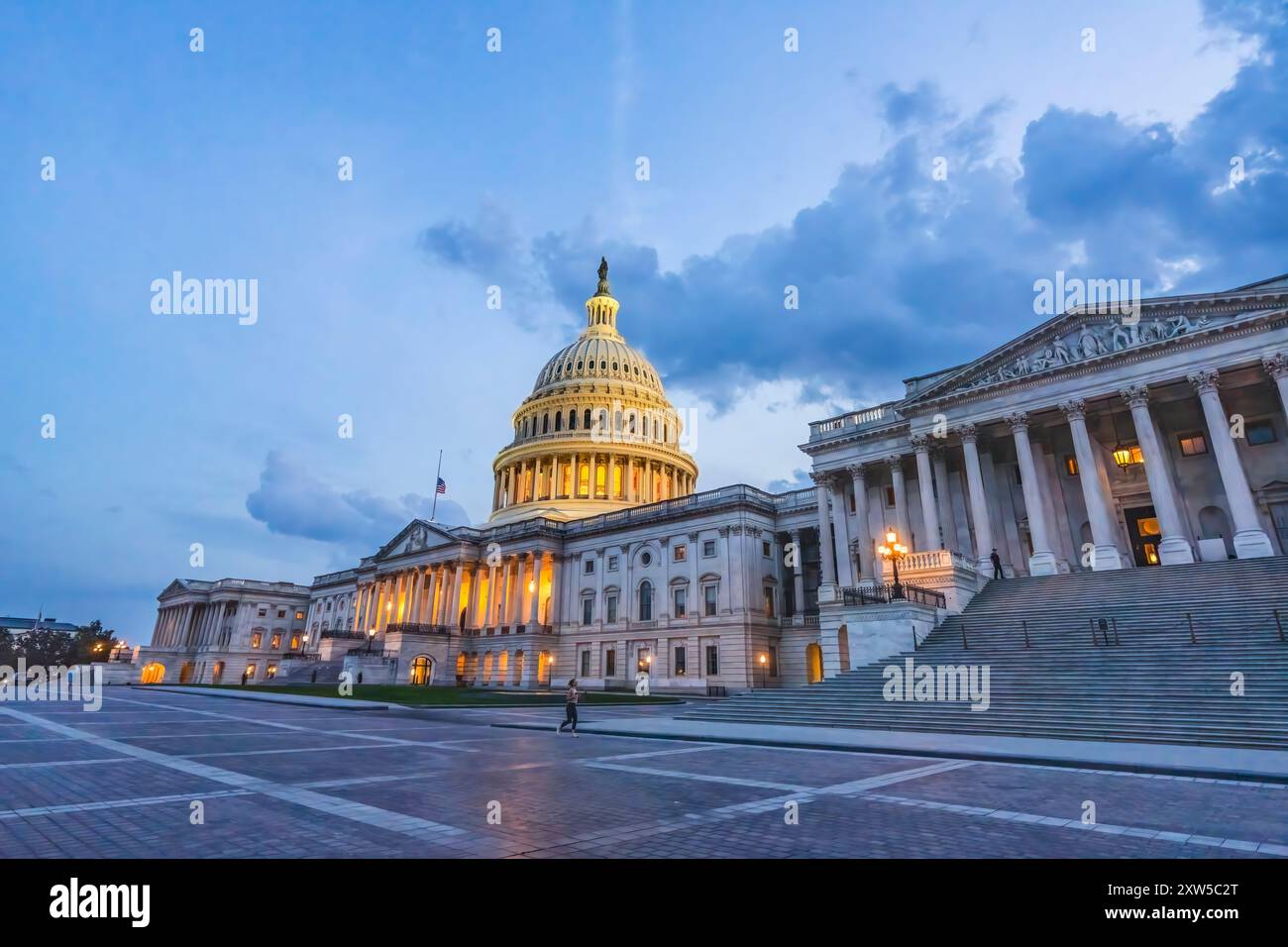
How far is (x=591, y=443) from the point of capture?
3369 inches

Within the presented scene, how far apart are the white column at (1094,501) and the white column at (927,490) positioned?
719 cm

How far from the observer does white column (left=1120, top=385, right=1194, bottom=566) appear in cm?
2982

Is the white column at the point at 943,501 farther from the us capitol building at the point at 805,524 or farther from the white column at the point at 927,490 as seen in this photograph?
the white column at the point at 927,490

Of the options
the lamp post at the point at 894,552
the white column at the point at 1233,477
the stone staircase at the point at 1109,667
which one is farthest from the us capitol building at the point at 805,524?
the stone staircase at the point at 1109,667

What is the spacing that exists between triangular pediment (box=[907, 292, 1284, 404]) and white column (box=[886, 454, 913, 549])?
4465 millimetres

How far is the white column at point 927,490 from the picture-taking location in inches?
1455

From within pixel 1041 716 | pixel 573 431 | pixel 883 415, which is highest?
pixel 573 431

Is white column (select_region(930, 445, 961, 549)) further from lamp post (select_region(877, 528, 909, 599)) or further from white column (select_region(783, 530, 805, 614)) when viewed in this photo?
white column (select_region(783, 530, 805, 614))

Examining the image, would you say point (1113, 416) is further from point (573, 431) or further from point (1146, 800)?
point (573, 431)

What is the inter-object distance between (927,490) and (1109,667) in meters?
17.8
